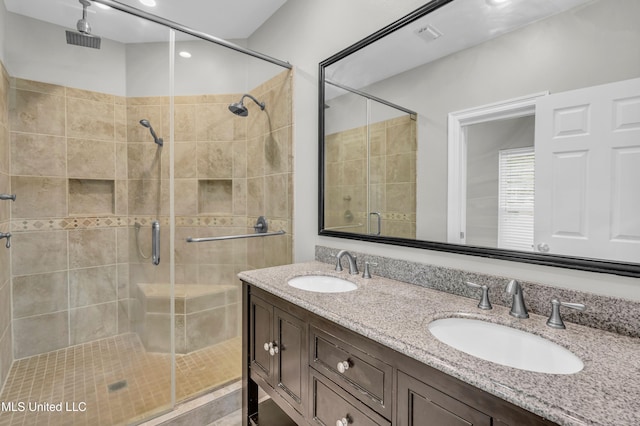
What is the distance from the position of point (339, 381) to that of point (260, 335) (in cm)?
55

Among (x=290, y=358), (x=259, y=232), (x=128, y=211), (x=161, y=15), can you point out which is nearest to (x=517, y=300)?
(x=290, y=358)

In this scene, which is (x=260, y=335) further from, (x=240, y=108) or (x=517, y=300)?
(x=240, y=108)

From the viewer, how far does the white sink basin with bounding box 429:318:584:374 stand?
2.50 feet

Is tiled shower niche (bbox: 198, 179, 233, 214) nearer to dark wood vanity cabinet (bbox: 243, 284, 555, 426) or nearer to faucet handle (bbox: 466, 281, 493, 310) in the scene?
dark wood vanity cabinet (bbox: 243, 284, 555, 426)

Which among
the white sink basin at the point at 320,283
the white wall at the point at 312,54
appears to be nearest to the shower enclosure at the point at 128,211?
the white wall at the point at 312,54

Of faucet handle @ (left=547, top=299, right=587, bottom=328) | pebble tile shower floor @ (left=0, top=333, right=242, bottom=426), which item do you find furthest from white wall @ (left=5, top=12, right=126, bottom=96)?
faucet handle @ (left=547, top=299, right=587, bottom=328)

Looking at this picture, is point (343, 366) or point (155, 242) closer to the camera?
point (343, 366)

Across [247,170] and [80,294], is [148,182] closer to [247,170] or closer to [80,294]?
[247,170]

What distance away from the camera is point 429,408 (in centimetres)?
72

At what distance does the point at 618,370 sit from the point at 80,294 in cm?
259

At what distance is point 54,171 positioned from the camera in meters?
1.82

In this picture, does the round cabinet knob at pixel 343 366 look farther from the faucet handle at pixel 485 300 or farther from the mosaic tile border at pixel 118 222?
the mosaic tile border at pixel 118 222

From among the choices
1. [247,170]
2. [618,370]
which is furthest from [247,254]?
[618,370]

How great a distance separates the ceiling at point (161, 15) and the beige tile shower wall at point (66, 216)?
1.24ft
